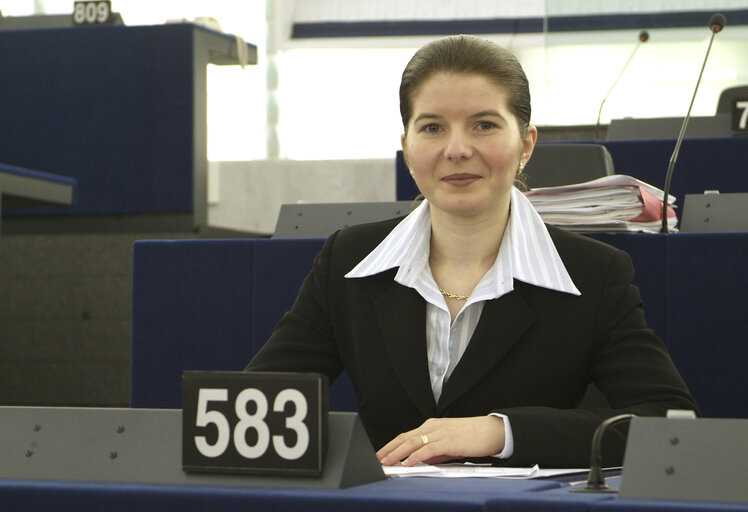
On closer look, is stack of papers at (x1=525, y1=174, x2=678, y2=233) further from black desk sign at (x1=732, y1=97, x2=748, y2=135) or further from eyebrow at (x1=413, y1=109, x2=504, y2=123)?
black desk sign at (x1=732, y1=97, x2=748, y2=135)

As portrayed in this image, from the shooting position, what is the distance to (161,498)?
2.66 ft

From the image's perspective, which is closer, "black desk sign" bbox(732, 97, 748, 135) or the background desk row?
the background desk row

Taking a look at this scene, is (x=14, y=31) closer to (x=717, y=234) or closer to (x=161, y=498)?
(x=717, y=234)

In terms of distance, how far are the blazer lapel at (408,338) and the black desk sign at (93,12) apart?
145 inches

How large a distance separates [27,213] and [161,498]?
13.4 ft

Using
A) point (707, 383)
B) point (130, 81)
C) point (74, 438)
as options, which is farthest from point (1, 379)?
point (74, 438)

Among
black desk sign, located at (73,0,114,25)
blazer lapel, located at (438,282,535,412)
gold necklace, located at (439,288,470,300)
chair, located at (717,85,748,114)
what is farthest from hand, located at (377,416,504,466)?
black desk sign, located at (73,0,114,25)

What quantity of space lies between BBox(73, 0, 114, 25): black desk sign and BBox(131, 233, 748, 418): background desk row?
111 inches

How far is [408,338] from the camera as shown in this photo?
140 centimetres

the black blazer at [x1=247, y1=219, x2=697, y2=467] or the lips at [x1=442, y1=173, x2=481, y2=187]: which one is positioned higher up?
the lips at [x1=442, y1=173, x2=481, y2=187]

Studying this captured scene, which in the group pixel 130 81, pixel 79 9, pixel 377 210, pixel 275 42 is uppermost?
pixel 275 42

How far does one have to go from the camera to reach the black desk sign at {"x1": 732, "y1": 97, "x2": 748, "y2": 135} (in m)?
3.20

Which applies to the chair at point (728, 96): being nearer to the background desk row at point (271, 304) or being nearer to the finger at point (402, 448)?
the background desk row at point (271, 304)

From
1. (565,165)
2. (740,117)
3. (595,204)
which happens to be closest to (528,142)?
(595,204)
